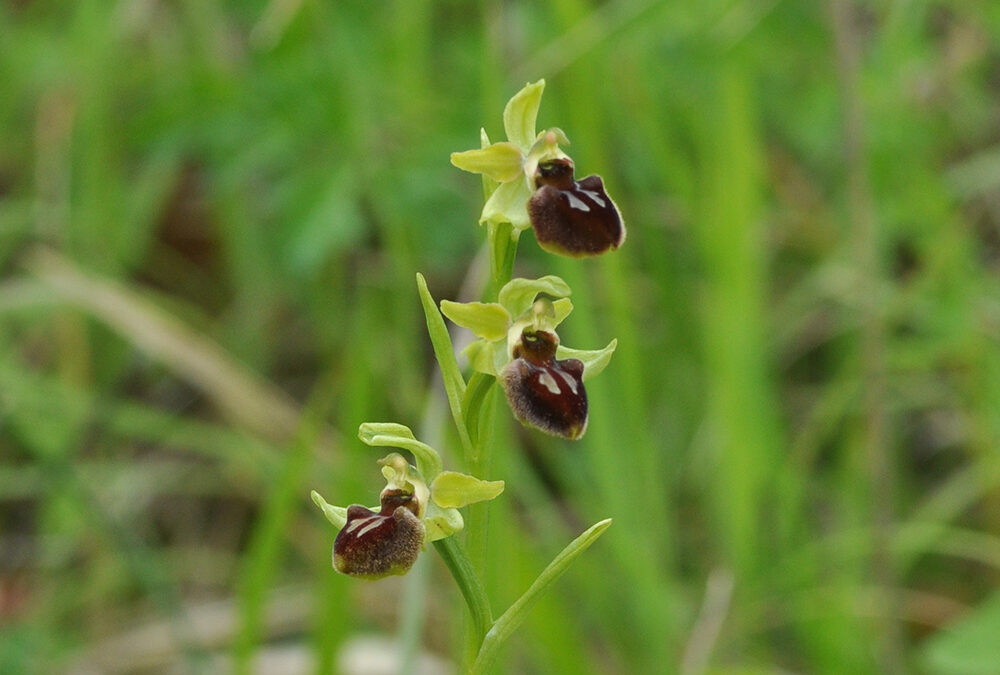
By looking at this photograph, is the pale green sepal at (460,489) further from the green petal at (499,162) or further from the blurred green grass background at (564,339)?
the blurred green grass background at (564,339)

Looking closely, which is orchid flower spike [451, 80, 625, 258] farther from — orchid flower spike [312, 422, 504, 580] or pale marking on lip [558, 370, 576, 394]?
orchid flower spike [312, 422, 504, 580]

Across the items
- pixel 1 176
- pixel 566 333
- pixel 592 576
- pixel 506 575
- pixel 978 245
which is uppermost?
pixel 1 176

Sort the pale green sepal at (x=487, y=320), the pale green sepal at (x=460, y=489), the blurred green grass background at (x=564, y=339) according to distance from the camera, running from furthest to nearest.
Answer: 1. the blurred green grass background at (x=564, y=339)
2. the pale green sepal at (x=487, y=320)
3. the pale green sepal at (x=460, y=489)

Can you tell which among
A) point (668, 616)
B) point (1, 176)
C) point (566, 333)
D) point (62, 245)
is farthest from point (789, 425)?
point (1, 176)

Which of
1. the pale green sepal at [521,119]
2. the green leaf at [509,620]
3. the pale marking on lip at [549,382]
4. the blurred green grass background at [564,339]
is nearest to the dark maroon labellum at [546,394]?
the pale marking on lip at [549,382]

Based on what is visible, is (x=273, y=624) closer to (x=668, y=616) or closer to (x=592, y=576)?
(x=592, y=576)

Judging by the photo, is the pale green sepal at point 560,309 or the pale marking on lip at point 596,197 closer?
the pale marking on lip at point 596,197
